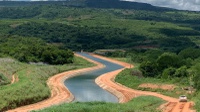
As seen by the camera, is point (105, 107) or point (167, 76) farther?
point (167, 76)

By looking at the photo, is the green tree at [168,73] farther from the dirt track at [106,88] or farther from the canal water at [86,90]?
the canal water at [86,90]

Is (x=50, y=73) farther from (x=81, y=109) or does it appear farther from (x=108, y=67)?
(x=81, y=109)

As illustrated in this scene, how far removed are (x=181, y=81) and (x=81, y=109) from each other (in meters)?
41.9

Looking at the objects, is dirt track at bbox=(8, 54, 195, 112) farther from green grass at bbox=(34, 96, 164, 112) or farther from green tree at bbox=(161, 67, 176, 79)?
green tree at bbox=(161, 67, 176, 79)

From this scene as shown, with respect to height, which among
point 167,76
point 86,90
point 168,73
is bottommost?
point 86,90

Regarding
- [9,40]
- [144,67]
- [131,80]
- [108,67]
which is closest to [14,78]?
[131,80]

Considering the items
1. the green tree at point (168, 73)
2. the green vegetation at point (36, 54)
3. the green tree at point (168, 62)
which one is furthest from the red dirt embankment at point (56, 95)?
the green tree at point (168, 62)

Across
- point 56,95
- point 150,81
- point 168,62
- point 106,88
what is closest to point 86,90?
point 106,88

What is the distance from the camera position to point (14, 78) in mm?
86188

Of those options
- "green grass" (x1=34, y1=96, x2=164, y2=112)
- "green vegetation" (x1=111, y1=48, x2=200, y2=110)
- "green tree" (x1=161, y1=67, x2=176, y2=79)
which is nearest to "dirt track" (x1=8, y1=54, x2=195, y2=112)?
"green grass" (x1=34, y1=96, x2=164, y2=112)

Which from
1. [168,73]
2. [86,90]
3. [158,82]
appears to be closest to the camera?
[158,82]

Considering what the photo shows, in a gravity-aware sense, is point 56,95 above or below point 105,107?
below

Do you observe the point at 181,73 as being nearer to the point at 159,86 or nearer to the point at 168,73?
the point at 168,73

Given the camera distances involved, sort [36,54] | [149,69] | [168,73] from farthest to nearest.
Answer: [36,54]
[149,69]
[168,73]
